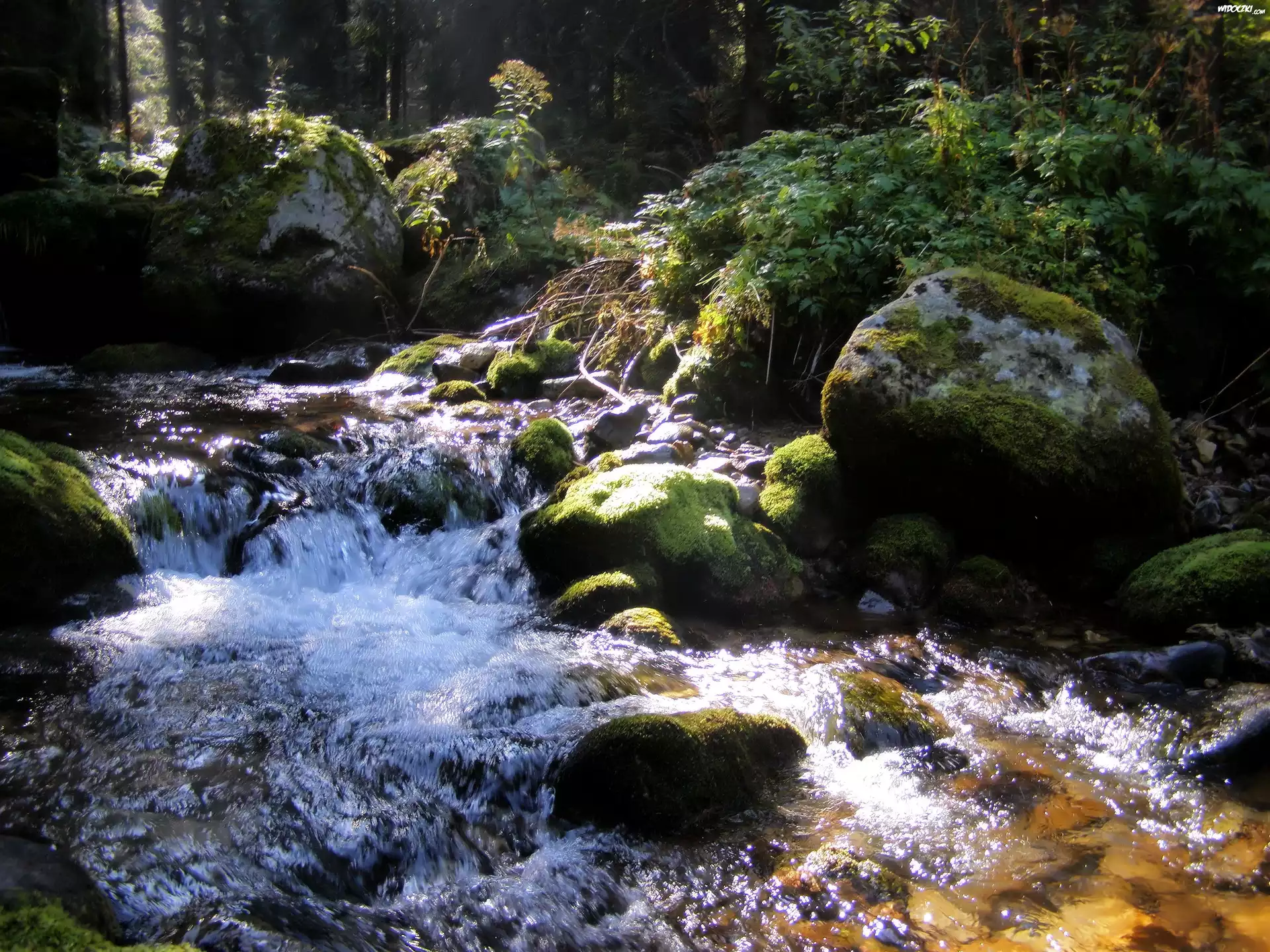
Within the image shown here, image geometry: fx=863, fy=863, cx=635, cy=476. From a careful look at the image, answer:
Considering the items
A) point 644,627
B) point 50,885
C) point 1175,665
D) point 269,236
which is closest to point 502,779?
point 644,627

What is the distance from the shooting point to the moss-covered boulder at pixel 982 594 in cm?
605

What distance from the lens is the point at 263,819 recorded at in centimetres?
377

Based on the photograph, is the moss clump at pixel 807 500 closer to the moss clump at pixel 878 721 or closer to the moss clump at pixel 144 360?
the moss clump at pixel 878 721

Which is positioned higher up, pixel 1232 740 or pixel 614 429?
pixel 614 429

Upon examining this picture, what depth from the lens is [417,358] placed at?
38.7 ft

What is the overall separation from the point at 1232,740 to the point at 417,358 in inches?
394

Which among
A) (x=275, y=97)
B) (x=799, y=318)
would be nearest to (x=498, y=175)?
(x=275, y=97)

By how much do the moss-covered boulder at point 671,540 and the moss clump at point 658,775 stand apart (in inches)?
80.5

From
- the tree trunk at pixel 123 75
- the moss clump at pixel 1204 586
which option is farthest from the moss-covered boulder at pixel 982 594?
the tree trunk at pixel 123 75

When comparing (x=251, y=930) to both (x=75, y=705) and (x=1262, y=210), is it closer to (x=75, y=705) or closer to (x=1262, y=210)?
(x=75, y=705)

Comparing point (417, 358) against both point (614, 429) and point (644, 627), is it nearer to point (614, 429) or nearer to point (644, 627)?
point (614, 429)

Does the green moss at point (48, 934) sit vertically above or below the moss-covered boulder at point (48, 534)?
below

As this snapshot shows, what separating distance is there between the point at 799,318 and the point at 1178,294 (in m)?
3.42

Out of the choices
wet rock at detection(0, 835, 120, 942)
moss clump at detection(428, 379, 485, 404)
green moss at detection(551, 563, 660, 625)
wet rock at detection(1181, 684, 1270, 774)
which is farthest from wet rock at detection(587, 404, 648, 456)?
wet rock at detection(0, 835, 120, 942)
